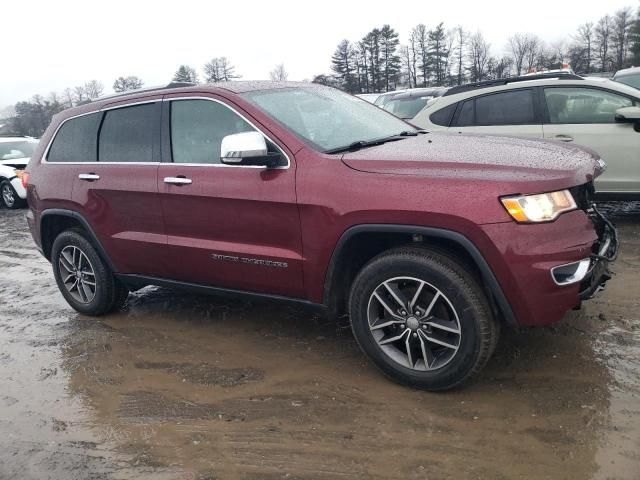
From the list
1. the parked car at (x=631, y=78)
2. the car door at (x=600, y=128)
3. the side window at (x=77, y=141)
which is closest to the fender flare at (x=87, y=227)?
the side window at (x=77, y=141)

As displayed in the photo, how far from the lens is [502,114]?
6715 millimetres

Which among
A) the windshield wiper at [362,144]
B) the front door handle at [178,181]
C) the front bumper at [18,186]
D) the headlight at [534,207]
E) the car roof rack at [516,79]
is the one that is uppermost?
the car roof rack at [516,79]

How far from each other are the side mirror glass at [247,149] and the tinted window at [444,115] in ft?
13.3

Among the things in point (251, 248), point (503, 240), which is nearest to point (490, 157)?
point (503, 240)

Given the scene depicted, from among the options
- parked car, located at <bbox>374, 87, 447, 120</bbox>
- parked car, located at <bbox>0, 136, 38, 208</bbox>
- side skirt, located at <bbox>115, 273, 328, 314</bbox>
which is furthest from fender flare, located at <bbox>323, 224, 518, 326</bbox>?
parked car, located at <bbox>0, 136, 38, 208</bbox>

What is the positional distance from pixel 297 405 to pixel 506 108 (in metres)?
4.78

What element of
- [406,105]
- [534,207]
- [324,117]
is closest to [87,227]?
[324,117]

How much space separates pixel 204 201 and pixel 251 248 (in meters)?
0.47

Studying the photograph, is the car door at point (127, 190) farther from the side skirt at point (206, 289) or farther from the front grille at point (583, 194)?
the front grille at point (583, 194)

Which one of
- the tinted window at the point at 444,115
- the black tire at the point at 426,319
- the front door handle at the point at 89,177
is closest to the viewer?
the black tire at the point at 426,319

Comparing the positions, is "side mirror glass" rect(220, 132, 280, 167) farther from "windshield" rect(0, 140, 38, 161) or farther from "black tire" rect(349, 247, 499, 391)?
"windshield" rect(0, 140, 38, 161)

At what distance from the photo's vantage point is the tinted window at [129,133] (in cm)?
425

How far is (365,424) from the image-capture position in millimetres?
3035

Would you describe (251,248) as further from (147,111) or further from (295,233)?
(147,111)
